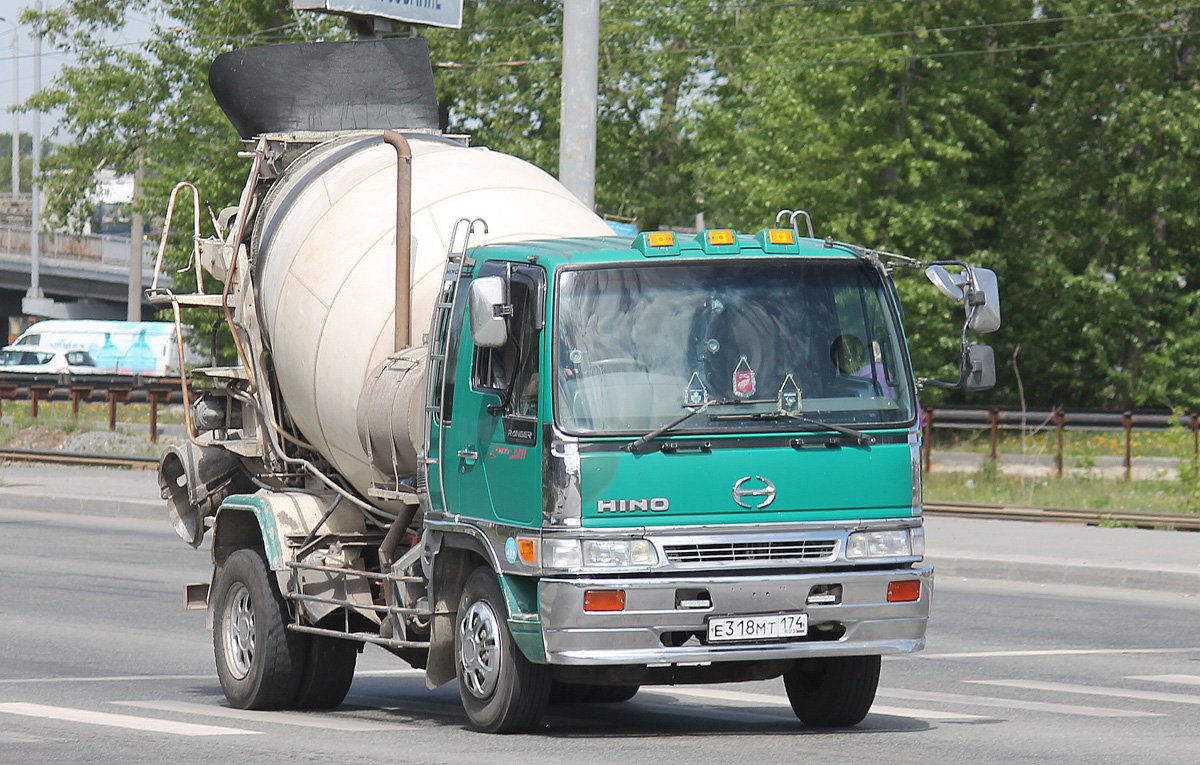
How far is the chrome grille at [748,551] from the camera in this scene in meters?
8.13

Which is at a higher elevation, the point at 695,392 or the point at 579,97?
the point at 579,97

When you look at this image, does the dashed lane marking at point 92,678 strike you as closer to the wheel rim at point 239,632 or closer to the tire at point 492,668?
the wheel rim at point 239,632

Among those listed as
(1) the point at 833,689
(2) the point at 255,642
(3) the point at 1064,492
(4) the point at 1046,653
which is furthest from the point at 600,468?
(3) the point at 1064,492

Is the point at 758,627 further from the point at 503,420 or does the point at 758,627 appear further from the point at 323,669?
the point at 323,669

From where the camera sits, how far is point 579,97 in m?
18.3

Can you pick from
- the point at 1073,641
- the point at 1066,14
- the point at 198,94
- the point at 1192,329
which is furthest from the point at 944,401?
the point at 1073,641

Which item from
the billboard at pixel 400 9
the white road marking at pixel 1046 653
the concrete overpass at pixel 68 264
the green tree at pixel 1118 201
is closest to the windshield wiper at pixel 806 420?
the white road marking at pixel 1046 653

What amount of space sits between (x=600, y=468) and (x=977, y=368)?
188 cm

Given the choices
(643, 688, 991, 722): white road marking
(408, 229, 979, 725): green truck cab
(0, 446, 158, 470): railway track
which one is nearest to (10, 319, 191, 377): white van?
(0, 446, 158, 470): railway track

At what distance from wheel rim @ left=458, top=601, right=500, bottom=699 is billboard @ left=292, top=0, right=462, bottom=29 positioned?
6866 millimetres

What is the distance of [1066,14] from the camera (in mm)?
40156

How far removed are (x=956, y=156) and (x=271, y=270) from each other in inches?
1102

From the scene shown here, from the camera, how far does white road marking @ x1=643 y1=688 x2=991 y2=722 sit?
951 centimetres

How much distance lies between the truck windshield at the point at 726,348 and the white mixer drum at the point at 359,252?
1687mm
